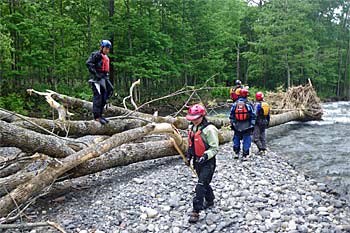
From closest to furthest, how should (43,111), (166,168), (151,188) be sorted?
1. (151,188)
2. (166,168)
3. (43,111)

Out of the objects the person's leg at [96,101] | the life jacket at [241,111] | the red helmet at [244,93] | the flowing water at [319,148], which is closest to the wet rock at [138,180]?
the person's leg at [96,101]

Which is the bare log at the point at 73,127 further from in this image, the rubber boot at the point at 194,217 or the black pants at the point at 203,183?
the rubber boot at the point at 194,217

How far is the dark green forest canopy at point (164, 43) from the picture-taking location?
20.6 metres

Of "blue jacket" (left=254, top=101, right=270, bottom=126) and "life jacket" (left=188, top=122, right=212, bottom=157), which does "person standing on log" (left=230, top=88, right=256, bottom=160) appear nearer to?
"blue jacket" (left=254, top=101, right=270, bottom=126)

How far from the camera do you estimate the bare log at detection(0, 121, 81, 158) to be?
5.27 metres

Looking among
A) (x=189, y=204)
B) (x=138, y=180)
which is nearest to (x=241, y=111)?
(x=138, y=180)

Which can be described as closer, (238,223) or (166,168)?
(238,223)

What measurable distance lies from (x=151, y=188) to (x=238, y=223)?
6.90 feet

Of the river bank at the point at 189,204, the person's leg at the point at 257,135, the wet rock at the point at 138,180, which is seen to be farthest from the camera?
the person's leg at the point at 257,135

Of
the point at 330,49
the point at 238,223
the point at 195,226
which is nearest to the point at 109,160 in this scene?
the point at 195,226

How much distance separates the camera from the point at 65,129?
7574mm

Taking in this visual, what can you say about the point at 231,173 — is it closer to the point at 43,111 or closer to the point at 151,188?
the point at 151,188

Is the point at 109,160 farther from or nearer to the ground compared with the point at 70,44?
nearer to the ground

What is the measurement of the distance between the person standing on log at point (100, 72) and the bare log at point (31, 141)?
1361mm
